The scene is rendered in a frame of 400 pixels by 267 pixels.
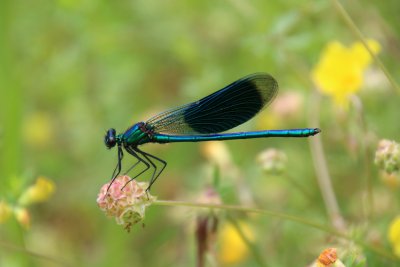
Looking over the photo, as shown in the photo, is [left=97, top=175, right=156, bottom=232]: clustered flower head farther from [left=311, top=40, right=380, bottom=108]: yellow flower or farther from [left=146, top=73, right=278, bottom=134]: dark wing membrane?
[left=311, top=40, right=380, bottom=108]: yellow flower

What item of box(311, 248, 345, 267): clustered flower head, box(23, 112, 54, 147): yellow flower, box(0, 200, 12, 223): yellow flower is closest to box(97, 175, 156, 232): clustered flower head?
box(311, 248, 345, 267): clustered flower head

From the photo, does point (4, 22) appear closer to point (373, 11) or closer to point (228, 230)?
point (228, 230)

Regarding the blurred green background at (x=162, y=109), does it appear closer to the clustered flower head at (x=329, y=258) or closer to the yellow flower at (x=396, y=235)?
the yellow flower at (x=396, y=235)

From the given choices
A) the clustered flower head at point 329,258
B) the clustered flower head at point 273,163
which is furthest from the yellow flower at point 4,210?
the clustered flower head at point 329,258

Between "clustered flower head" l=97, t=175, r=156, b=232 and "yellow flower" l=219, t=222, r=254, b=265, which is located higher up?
"yellow flower" l=219, t=222, r=254, b=265

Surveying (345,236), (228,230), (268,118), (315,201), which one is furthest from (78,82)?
(345,236)
